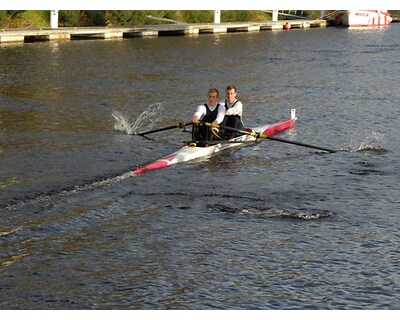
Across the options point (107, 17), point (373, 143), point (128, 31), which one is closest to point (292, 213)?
point (373, 143)

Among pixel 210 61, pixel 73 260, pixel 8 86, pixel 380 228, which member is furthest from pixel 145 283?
pixel 210 61

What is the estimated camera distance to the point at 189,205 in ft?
58.6

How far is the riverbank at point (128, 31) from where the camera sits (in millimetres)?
53562

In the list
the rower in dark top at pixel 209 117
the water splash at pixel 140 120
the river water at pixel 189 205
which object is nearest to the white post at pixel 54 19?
the river water at pixel 189 205

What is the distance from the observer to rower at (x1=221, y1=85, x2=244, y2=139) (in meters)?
23.4

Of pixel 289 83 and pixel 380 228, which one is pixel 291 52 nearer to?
pixel 289 83

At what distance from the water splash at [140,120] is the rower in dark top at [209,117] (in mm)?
3937

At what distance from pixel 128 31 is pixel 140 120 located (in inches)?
1316

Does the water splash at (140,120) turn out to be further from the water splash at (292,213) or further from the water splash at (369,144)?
the water splash at (292,213)

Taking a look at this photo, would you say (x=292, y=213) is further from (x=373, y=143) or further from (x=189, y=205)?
(x=373, y=143)

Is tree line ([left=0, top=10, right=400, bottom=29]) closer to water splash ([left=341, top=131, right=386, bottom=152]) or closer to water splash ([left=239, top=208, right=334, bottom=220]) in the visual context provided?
water splash ([left=341, top=131, right=386, bottom=152])

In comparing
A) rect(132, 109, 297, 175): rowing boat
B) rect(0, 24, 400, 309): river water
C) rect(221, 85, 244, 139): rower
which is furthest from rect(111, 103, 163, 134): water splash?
rect(132, 109, 297, 175): rowing boat

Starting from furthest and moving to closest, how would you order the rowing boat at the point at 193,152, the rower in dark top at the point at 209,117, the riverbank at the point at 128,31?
the riverbank at the point at 128,31, the rower in dark top at the point at 209,117, the rowing boat at the point at 193,152

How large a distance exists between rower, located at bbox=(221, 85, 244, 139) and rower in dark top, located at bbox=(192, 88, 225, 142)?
1.95 feet
